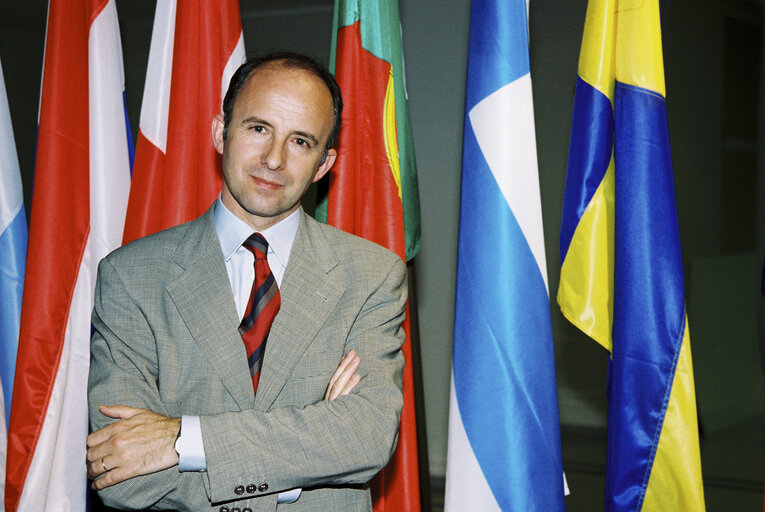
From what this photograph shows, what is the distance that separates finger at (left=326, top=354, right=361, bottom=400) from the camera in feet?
4.88

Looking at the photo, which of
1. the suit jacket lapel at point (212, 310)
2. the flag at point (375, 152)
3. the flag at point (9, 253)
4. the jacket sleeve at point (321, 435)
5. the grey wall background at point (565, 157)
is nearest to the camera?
the jacket sleeve at point (321, 435)

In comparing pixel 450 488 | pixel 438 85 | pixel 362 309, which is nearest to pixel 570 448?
pixel 438 85

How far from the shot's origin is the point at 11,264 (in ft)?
7.35

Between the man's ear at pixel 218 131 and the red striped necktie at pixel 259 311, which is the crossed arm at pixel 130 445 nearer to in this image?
the red striped necktie at pixel 259 311

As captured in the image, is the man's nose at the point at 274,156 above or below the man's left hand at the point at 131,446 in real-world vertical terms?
above

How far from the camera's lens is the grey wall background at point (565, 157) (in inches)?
163

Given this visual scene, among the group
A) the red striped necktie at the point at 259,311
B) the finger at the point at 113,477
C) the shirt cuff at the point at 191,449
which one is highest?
the red striped necktie at the point at 259,311

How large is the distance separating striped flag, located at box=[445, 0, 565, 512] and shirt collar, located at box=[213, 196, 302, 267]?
0.46 m

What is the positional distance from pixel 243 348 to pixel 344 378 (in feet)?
0.69

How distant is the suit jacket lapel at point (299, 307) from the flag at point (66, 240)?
0.82 meters

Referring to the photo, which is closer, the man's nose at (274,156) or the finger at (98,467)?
the finger at (98,467)

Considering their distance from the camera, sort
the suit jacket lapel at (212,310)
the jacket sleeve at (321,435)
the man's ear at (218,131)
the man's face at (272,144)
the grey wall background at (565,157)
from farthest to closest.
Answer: the grey wall background at (565,157) → the man's ear at (218,131) → the man's face at (272,144) → the suit jacket lapel at (212,310) → the jacket sleeve at (321,435)

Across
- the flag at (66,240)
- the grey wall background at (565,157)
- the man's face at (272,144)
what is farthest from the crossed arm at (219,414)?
the grey wall background at (565,157)

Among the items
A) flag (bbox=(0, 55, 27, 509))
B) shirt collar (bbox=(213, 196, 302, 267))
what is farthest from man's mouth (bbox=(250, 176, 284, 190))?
flag (bbox=(0, 55, 27, 509))
